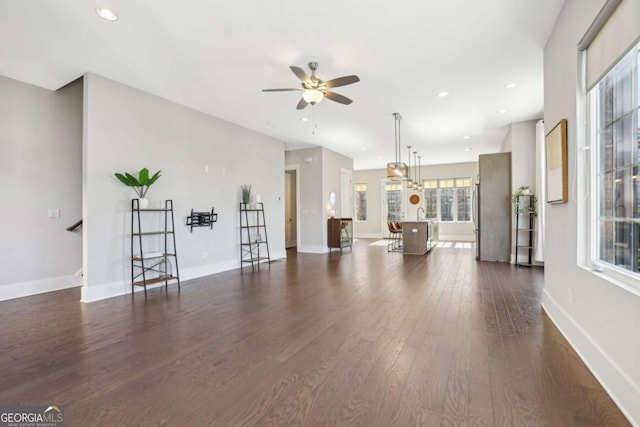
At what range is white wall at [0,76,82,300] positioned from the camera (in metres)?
4.05

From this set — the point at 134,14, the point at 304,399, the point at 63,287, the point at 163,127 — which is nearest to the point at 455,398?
the point at 304,399

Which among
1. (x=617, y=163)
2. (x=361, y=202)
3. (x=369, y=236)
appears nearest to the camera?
(x=617, y=163)

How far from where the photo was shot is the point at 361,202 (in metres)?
13.3

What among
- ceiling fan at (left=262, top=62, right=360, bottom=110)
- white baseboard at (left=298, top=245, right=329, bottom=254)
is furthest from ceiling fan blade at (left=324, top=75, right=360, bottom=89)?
white baseboard at (left=298, top=245, right=329, bottom=254)

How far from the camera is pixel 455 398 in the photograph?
175cm

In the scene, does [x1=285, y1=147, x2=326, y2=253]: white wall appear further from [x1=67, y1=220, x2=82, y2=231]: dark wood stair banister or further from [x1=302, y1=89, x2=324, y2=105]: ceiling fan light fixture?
[x1=67, y1=220, x2=82, y2=231]: dark wood stair banister

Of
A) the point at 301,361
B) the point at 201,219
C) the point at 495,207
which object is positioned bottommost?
the point at 301,361

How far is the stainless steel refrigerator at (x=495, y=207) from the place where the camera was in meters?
6.51

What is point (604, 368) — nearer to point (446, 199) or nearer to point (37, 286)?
point (37, 286)

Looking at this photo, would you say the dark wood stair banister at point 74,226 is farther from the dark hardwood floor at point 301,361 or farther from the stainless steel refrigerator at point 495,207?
the stainless steel refrigerator at point 495,207

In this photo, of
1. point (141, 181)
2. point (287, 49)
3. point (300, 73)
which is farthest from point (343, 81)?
point (141, 181)

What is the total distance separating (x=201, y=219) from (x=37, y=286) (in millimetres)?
2383

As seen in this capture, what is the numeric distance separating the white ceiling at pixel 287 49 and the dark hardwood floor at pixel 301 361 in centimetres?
294

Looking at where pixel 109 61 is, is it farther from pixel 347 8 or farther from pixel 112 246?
pixel 347 8
